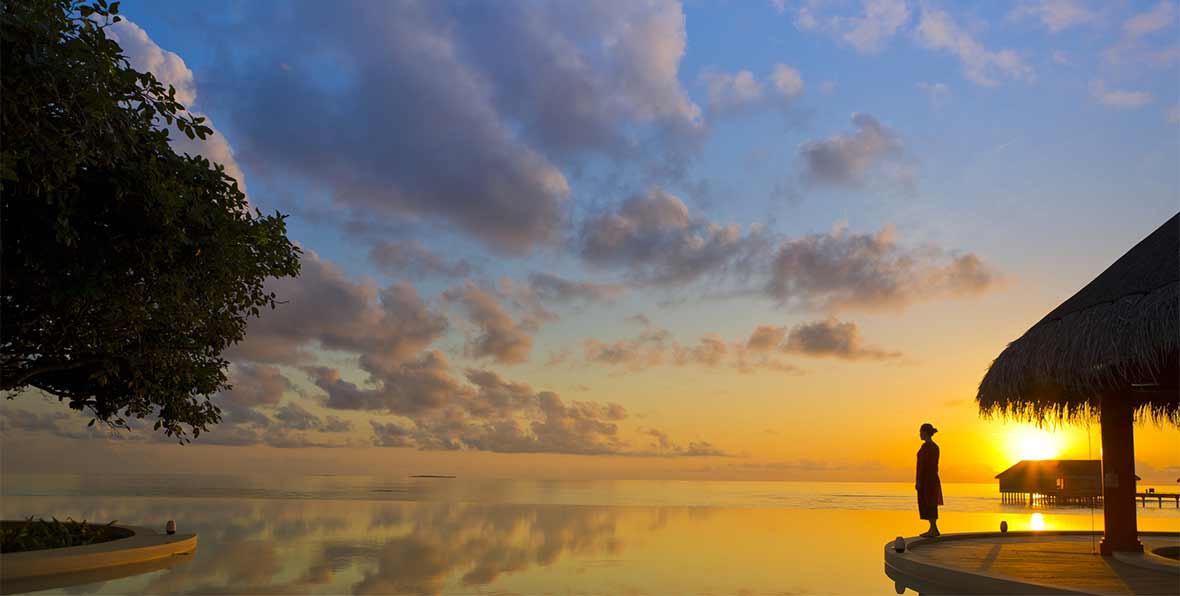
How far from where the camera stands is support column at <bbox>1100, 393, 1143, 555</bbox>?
12.0 meters

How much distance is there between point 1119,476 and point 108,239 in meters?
12.9

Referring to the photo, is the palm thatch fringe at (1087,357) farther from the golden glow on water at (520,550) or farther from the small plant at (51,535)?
the small plant at (51,535)

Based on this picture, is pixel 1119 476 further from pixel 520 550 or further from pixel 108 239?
pixel 108 239

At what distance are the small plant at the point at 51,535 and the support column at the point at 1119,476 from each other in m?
13.8

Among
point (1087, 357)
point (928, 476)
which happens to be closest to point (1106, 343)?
point (1087, 357)

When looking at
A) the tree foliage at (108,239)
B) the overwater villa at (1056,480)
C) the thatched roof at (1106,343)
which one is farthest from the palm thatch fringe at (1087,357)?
the overwater villa at (1056,480)

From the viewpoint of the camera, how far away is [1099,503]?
36.7 metres

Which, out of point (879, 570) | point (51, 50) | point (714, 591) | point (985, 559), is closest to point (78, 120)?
point (51, 50)

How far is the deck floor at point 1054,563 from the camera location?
913 centimetres

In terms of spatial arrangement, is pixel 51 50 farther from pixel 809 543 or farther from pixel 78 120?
pixel 809 543

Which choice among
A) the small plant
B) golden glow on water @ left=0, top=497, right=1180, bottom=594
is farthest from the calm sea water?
the small plant

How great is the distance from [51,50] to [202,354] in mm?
5466

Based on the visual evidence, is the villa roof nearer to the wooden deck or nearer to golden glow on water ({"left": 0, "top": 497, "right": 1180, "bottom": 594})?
golden glow on water ({"left": 0, "top": 497, "right": 1180, "bottom": 594})

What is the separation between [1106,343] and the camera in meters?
10.9
